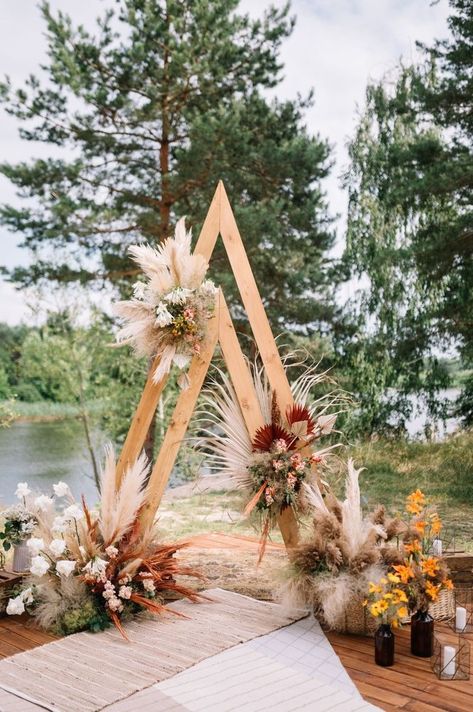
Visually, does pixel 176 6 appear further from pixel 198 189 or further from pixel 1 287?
pixel 1 287

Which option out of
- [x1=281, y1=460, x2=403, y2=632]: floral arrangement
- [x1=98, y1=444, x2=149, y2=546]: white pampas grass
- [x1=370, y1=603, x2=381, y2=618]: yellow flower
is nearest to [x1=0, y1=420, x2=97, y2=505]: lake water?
[x1=98, y1=444, x2=149, y2=546]: white pampas grass

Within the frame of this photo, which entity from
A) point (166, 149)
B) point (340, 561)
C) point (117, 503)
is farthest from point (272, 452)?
point (166, 149)

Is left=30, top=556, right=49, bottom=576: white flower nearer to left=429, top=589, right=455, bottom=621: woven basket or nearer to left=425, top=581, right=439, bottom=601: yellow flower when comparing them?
left=425, top=581, right=439, bottom=601: yellow flower

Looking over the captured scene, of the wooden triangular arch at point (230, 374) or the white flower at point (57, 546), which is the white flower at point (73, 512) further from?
the wooden triangular arch at point (230, 374)

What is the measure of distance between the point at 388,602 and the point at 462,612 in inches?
21.9

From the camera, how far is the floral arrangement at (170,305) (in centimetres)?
391

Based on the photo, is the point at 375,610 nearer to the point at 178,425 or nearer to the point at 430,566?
the point at 430,566

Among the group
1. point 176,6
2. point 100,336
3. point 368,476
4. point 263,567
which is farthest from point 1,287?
point 263,567

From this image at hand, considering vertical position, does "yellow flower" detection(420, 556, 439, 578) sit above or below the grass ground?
below

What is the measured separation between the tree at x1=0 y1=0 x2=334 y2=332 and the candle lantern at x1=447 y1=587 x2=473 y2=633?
5785mm

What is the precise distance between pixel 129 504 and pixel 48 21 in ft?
25.5

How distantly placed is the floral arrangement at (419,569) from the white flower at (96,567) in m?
1.45

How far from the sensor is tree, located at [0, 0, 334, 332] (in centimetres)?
942

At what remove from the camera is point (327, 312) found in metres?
10.4
